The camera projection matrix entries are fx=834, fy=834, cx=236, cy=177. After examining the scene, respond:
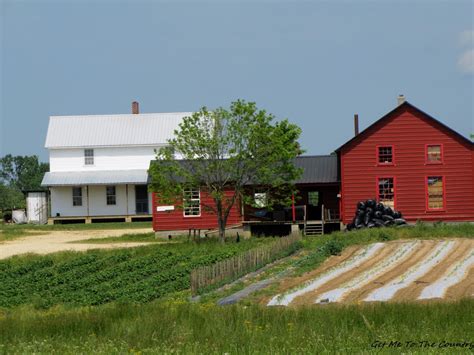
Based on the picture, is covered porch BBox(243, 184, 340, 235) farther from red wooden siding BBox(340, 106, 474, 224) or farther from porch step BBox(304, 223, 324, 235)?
red wooden siding BBox(340, 106, 474, 224)

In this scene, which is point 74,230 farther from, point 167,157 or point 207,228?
point 167,157

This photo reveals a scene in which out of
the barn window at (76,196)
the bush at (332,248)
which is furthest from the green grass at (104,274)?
Result: the barn window at (76,196)

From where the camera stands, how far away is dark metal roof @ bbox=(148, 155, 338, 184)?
146ft

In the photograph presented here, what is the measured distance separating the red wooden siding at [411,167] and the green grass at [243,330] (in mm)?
28761

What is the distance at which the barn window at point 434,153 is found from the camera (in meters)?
43.4

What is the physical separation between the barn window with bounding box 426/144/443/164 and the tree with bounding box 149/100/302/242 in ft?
28.2

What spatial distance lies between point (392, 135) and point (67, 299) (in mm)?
24148

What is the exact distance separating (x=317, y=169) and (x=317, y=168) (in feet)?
0.36

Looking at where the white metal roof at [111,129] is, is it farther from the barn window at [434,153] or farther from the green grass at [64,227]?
the barn window at [434,153]

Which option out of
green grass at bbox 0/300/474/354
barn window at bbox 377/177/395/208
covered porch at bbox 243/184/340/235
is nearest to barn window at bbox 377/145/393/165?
barn window at bbox 377/177/395/208

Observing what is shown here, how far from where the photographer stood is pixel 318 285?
21.4m

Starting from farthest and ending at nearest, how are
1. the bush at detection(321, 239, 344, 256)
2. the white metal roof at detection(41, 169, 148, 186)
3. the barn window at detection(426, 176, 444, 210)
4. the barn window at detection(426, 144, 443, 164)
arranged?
the white metal roof at detection(41, 169, 148, 186), the barn window at detection(426, 144, 443, 164), the barn window at detection(426, 176, 444, 210), the bush at detection(321, 239, 344, 256)

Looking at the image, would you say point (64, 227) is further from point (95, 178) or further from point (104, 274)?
point (104, 274)

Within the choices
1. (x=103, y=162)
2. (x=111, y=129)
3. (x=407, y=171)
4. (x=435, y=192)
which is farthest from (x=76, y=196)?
(x=435, y=192)
